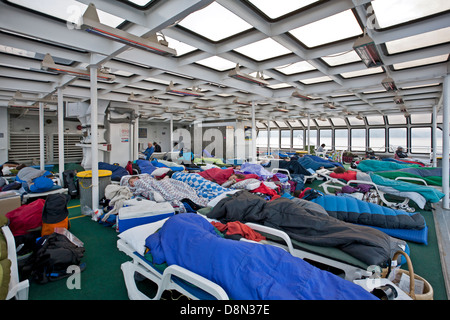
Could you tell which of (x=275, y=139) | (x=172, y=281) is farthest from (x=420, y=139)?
(x=172, y=281)

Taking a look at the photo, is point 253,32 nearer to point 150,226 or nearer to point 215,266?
point 150,226

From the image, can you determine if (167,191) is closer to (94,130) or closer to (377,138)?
(94,130)

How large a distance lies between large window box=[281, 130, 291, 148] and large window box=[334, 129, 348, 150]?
354 centimetres

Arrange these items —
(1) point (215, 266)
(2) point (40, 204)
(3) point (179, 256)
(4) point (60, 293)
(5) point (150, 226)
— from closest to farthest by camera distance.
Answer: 1. (1) point (215, 266)
2. (3) point (179, 256)
3. (4) point (60, 293)
4. (5) point (150, 226)
5. (2) point (40, 204)

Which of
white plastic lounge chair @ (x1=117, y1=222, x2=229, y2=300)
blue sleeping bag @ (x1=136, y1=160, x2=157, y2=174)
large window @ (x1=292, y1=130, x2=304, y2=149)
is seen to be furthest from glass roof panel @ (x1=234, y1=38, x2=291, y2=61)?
large window @ (x1=292, y1=130, x2=304, y2=149)

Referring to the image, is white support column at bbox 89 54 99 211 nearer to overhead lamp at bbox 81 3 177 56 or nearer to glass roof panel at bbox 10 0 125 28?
glass roof panel at bbox 10 0 125 28

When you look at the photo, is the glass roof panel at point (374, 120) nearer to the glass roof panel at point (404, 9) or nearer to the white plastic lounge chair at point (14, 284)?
the glass roof panel at point (404, 9)

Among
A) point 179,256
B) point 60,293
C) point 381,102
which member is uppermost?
point 381,102

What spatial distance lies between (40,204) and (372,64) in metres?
5.31

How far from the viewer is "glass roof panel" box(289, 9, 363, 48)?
3.23 m

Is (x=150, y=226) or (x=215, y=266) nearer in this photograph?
(x=215, y=266)

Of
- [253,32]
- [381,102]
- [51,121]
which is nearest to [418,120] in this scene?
[381,102]

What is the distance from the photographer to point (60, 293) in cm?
221

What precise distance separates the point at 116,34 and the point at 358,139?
16.8m
